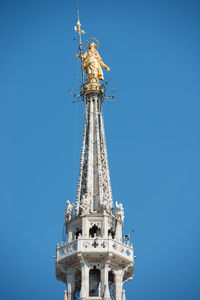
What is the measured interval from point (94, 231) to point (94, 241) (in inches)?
117

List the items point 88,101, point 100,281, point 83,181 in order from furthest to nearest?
point 88,101 < point 83,181 < point 100,281

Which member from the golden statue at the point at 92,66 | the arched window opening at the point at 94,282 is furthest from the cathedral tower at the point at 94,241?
the golden statue at the point at 92,66

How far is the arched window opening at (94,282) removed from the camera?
59344 mm

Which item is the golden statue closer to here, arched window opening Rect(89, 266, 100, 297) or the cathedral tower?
the cathedral tower

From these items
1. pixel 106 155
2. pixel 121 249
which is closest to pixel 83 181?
pixel 106 155

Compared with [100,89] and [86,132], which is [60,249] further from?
[100,89]

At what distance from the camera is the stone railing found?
193 ft

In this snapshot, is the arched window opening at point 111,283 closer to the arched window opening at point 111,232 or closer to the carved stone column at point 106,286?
the carved stone column at point 106,286

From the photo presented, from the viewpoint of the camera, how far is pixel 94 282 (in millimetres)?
60219

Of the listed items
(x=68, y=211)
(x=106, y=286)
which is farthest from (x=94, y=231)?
(x=106, y=286)

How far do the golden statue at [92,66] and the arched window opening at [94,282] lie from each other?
1963 centimetres

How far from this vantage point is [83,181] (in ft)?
217

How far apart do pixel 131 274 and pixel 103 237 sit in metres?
4.53

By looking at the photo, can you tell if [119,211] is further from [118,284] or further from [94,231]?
[118,284]
